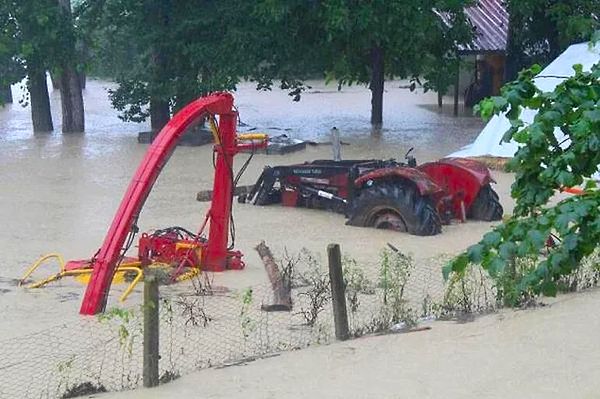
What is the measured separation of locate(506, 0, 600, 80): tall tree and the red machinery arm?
1243cm

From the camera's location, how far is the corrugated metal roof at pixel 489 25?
34.6 meters

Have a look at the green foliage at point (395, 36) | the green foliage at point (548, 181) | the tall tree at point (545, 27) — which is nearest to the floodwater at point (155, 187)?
the green foliage at point (395, 36)

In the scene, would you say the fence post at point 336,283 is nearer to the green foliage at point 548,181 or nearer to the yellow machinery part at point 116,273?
the green foliage at point 548,181

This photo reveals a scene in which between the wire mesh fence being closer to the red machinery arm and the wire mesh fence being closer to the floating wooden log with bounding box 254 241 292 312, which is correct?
the floating wooden log with bounding box 254 241 292 312

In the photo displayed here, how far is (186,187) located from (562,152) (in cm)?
1625

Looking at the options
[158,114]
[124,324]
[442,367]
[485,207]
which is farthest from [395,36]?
[442,367]

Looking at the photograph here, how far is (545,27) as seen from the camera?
3131 cm

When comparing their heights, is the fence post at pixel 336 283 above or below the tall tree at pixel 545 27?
below

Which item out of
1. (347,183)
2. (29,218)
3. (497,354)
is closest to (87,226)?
(29,218)

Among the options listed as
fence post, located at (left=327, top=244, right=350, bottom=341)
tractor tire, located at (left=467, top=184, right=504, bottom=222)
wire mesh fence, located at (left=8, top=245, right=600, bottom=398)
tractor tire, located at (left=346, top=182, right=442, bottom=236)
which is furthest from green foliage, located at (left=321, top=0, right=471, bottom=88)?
fence post, located at (left=327, top=244, right=350, bottom=341)

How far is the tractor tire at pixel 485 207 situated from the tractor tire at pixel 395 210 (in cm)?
103

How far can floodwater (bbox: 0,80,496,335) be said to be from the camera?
14.7m

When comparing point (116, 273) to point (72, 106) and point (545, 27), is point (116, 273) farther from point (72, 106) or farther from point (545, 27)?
point (545, 27)

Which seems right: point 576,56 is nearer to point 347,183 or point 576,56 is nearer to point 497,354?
point 347,183
